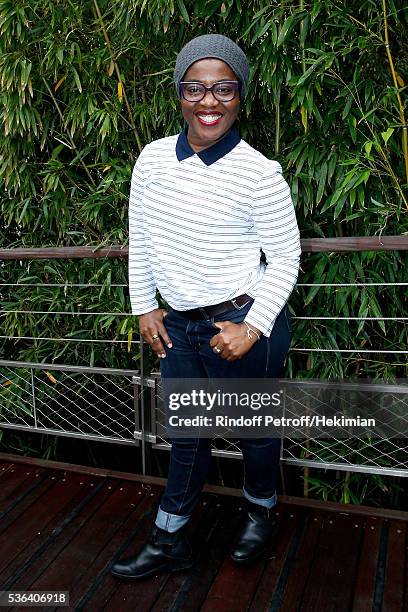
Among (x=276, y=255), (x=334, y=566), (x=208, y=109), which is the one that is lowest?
(x=334, y=566)

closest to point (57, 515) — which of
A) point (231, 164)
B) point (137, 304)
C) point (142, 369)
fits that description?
point (142, 369)

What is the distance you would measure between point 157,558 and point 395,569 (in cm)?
75

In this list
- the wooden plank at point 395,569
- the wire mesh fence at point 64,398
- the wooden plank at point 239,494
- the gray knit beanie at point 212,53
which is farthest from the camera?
the wire mesh fence at point 64,398

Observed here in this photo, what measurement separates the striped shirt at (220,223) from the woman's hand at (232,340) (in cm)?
3

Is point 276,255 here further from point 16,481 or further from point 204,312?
point 16,481

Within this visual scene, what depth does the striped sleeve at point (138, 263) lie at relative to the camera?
5.74 ft

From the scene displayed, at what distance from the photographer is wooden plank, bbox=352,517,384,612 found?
1751mm

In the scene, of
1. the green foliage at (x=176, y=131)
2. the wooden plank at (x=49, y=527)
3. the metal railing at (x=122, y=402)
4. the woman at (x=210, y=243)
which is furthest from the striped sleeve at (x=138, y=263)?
the wooden plank at (x=49, y=527)

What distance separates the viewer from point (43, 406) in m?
2.95

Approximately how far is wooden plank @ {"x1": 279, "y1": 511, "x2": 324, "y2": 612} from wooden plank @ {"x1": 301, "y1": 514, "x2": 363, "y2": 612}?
0.02 meters

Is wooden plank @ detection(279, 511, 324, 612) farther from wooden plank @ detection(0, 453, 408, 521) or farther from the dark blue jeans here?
the dark blue jeans

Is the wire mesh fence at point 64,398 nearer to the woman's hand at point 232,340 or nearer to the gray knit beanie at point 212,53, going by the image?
the woman's hand at point 232,340

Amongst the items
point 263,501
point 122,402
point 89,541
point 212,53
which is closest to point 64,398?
point 122,402

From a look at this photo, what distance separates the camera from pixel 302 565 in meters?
1.92
